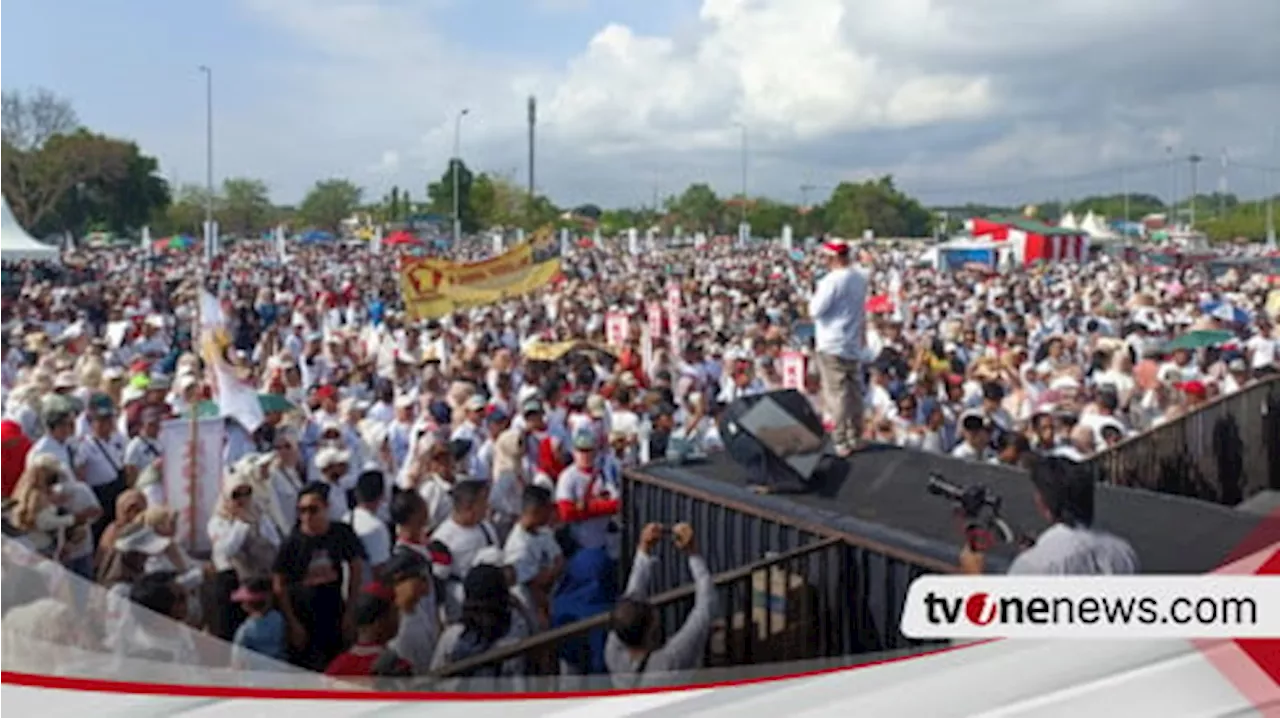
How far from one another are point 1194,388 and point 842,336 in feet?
3.30

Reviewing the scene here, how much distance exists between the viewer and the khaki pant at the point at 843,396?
291 centimetres

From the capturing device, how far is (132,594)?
6.06 ft

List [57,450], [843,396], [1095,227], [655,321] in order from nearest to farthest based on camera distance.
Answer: [57,450] < [1095,227] < [843,396] < [655,321]

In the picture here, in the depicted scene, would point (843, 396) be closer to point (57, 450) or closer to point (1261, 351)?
point (1261, 351)

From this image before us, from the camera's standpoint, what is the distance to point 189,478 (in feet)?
7.92

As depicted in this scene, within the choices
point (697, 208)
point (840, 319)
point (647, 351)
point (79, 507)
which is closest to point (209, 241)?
point (79, 507)

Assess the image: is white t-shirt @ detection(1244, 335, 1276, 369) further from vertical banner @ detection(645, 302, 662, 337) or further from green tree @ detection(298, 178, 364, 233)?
vertical banner @ detection(645, 302, 662, 337)

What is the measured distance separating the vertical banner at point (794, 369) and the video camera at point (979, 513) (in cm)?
96

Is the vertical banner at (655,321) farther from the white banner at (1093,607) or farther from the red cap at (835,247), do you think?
the white banner at (1093,607)

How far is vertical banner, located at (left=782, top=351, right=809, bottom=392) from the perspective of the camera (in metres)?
3.30

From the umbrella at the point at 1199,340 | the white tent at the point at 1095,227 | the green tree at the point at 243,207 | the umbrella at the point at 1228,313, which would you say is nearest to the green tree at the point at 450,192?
the green tree at the point at 243,207

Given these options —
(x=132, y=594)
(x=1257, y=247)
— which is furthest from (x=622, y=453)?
(x=132, y=594)

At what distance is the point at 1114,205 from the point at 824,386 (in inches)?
44.7

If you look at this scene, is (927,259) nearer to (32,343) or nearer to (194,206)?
(194,206)
